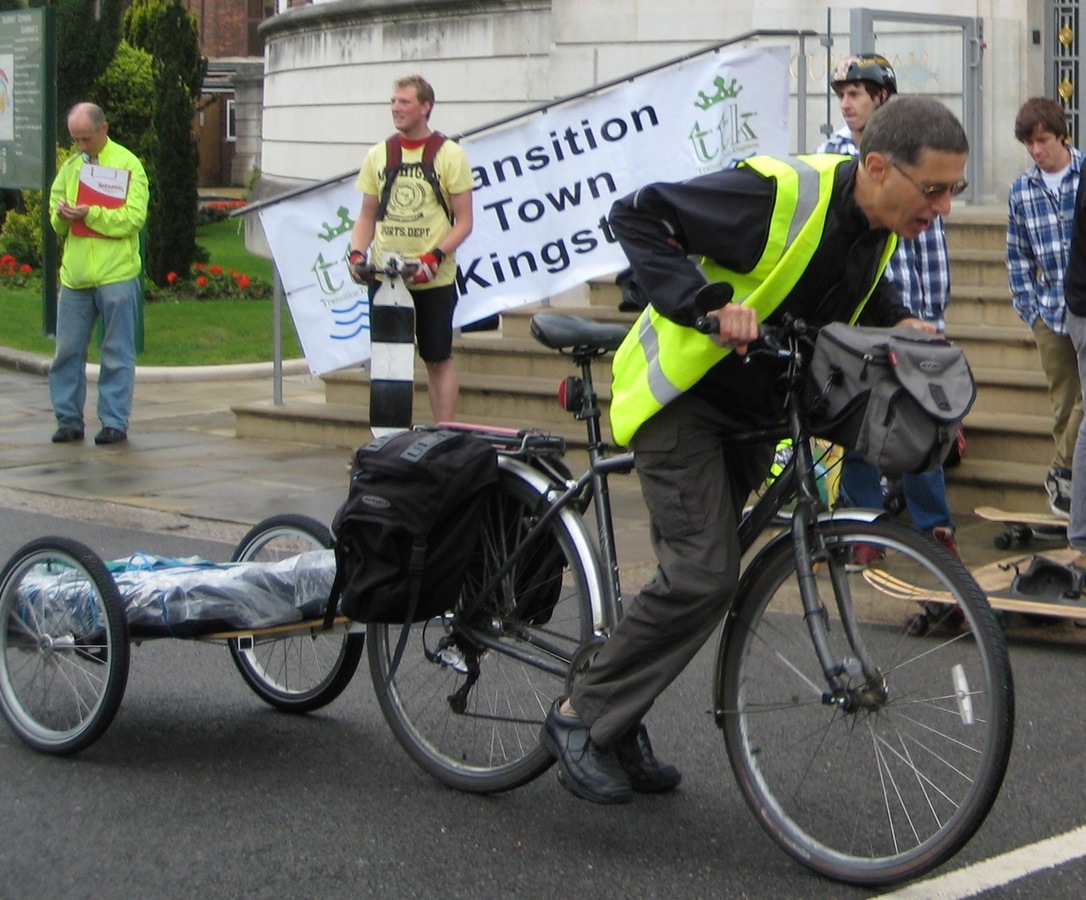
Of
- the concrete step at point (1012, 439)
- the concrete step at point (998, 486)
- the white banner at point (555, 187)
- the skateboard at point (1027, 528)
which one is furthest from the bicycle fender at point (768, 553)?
the white banner at point (555, 187)

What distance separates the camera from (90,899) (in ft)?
12.6

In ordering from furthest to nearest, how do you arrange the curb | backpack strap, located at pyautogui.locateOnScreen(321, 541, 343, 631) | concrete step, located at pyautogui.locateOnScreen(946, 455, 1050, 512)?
the curb < concrete step, located at pyautogui.locateOnScreen(946, 455, 1050, 512) < backpack strap, located at pyautogui.locateOnScreen(321, 541, 343, 631)

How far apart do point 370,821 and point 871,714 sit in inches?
50.4

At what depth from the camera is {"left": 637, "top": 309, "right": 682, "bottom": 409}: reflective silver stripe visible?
12.8 ft

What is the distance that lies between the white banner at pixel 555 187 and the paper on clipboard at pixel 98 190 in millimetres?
936

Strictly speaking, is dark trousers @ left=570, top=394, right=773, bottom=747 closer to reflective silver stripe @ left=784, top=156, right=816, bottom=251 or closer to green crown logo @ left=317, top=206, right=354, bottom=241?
reflective silver stripe @ left=784, top=156, right=816, bottom=251

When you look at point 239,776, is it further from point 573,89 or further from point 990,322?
point 573,89

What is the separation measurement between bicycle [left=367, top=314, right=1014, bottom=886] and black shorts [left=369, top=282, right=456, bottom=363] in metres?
4.63

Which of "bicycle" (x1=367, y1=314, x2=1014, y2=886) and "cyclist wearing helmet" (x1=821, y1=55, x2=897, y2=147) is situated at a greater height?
"cyclist wearing helmet" (x1=821, y1=55, x2=897, y2=147)

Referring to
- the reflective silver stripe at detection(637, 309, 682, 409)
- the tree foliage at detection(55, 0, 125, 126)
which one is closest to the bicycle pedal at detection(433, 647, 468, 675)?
the reflective silver stripe at detection(637, 309, 682, 409)

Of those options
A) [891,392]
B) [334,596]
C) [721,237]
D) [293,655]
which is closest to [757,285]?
[721,237]

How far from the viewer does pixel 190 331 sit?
16.4 m

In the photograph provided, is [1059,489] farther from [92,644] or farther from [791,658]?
[92,644]

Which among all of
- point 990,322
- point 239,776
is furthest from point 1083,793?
point 990,322
